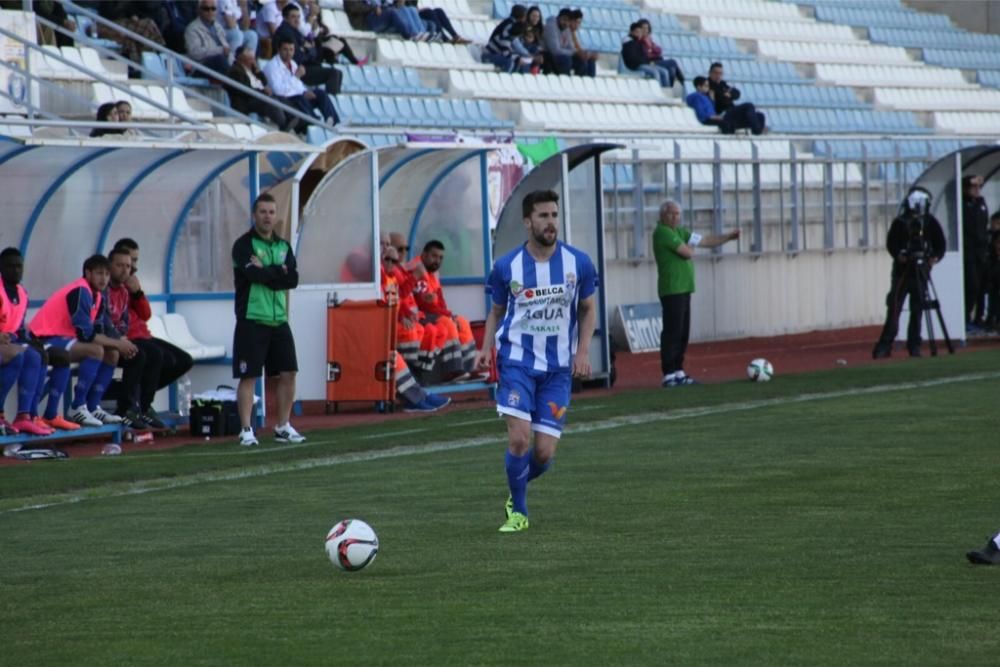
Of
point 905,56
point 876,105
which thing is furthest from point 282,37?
point 905,56

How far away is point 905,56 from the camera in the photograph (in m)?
42.5

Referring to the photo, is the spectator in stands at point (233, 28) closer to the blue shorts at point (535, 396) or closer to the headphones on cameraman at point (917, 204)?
the headphones on cameraman at point (917, 204)

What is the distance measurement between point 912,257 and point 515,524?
50.3ft

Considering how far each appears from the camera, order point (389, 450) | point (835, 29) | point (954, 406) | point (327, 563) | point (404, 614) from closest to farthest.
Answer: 1. point (404, 614)
2. point (327, 563)
3. point (389, 450)
4. point (954, 406)
5. point (835, 29)

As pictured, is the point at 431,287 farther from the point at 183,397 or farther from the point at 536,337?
the point at 536,337

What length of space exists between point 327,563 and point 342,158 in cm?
1220

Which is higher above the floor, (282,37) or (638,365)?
(282,37)

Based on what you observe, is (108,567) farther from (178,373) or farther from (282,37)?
(282,37)

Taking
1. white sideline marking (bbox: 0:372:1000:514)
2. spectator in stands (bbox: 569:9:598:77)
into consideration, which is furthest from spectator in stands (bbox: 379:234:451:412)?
spectator in stands (bbox: 569:9:598:77)

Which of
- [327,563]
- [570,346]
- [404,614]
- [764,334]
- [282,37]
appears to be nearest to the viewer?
[404,614]

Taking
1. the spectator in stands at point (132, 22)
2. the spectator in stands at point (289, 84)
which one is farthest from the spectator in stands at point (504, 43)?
the spectator in stands at point (132, 22)

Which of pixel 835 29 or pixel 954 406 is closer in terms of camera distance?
pixel 954 406

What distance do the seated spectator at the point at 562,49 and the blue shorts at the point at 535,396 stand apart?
2148 cm

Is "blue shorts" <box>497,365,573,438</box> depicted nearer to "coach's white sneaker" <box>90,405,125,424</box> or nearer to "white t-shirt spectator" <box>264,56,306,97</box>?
"coach's white sneaker" <box>90,405,125,424</box>
